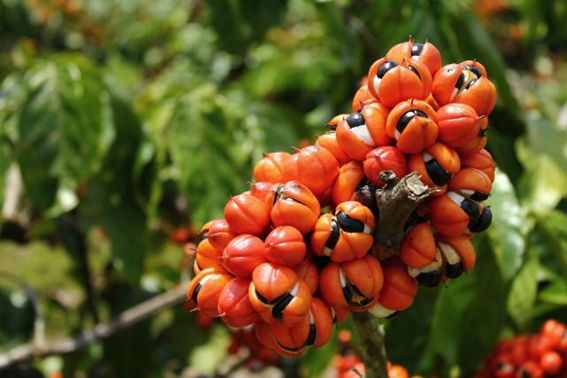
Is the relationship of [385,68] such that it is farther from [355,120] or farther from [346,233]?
[346,233]

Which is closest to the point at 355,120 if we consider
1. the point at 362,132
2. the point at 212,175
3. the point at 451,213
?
the point at 362,132

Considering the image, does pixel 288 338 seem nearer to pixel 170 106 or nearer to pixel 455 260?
pixel 455 260

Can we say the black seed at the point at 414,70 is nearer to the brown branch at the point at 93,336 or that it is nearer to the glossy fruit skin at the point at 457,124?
the glossy fruit skin at the point at 457,124

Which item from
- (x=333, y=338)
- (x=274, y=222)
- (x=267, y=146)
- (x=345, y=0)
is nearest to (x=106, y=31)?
(x=345, y=0)

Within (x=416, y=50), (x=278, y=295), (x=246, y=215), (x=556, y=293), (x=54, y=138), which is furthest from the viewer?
(x=54, y=138)

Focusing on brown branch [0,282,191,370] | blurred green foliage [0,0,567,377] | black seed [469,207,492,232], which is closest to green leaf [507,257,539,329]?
blurred green foliage [0,0,567,377]

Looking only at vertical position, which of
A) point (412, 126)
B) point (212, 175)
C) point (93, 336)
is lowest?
point (93, 336)
